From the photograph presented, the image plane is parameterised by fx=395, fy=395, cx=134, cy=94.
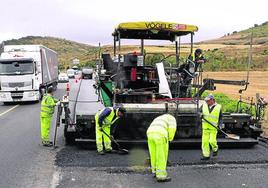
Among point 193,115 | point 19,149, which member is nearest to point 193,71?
point 193,115

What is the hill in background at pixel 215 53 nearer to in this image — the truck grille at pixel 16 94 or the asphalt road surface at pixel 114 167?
the asphalt road surface at pixel 114 167

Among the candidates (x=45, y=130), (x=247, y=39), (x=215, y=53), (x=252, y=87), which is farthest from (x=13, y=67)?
(x=247, y=39)

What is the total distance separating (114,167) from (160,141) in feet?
4.78

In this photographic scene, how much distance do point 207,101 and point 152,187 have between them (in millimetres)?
2564

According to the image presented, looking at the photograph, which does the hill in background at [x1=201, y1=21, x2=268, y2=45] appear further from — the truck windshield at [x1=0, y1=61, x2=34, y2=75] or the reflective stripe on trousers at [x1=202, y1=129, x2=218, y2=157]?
the reflective stripe on trousers at [x1=202, y1=129, x2=218, y2=157]

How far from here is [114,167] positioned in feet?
24.6

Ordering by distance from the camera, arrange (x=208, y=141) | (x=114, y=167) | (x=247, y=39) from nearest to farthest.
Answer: (x=114, y=167), (x=208, y=141), (x=247, y=39)

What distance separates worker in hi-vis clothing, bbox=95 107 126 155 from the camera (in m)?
8.38

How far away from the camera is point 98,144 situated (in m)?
8.53

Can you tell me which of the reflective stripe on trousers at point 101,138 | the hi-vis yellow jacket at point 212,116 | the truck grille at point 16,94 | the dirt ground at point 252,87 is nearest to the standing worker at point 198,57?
the hi-vis yellow jacket at point 212,116

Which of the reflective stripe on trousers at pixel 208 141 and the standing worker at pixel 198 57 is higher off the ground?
the standing worker at pixel 198 57

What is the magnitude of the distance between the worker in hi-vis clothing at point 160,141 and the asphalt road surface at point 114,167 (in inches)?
8.0

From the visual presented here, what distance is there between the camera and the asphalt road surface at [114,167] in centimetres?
660

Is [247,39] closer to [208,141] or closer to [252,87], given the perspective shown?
[252,87]
